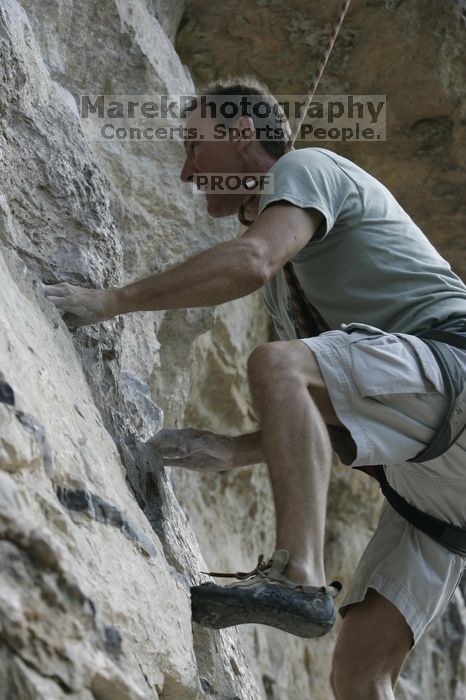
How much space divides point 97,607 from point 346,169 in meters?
1.33

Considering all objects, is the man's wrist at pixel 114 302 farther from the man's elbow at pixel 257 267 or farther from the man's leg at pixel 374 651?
the man's leg at pixel 374 651

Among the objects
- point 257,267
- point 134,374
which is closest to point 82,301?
point 257,267

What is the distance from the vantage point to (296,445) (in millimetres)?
2074

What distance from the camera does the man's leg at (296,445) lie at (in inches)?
79.5

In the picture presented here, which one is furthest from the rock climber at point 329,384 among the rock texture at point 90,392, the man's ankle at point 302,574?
the rock texture at point 90,392

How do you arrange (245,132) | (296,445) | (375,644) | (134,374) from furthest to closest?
(134,374) < (245,132) < (375,644) < (296,445)

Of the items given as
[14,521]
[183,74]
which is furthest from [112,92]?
[14,521]

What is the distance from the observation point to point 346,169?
254 centimetres

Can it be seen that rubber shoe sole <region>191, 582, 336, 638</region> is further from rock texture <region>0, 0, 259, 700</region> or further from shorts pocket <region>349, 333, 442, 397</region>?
shorts pocket <region>349, 333, 442, 397</region>

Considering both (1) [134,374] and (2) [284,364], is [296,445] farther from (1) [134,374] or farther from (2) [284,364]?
(1) [134,374]

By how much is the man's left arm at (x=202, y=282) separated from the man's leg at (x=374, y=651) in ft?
3.00

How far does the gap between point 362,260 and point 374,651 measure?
945 mm

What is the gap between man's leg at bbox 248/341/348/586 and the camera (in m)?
2.02

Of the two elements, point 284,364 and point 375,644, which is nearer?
point 284,364
